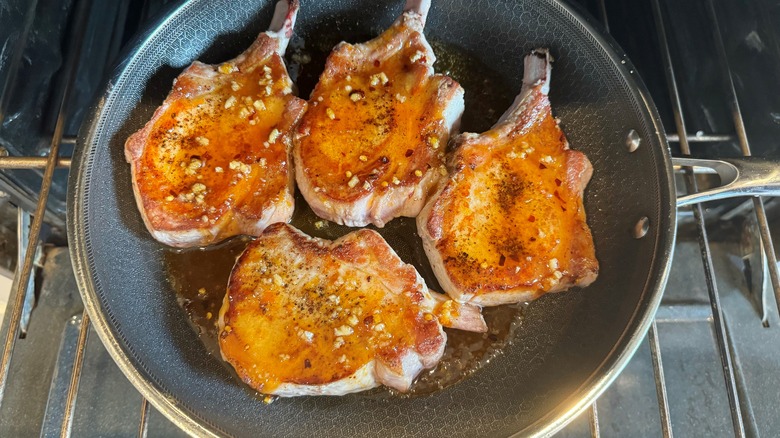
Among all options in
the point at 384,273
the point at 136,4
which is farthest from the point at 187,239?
the point at 136,4

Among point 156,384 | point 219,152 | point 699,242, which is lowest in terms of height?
point 156,384

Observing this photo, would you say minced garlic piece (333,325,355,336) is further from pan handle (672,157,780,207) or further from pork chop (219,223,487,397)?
pan handle (672,157,780,207)

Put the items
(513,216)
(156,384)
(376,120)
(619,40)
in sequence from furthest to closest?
1. (619,40)
2. (376,120)
3. (513,216)
4. (156,384)

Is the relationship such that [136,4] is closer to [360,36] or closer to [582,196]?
[360,36]

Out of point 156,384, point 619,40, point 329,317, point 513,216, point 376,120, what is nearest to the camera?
point 156,384

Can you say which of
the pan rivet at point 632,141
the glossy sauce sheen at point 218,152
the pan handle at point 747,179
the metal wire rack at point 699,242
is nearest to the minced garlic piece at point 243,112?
the glossy sauce sheen at point 218,152

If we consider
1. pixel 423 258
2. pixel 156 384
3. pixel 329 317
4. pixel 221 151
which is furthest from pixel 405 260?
pixel 156 384

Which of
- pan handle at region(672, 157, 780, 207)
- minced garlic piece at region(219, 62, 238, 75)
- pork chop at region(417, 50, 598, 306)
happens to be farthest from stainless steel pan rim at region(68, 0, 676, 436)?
minced garlic piece at region(219, 62, 238, 75)

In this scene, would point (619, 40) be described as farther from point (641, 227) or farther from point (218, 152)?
point (218, 152)
